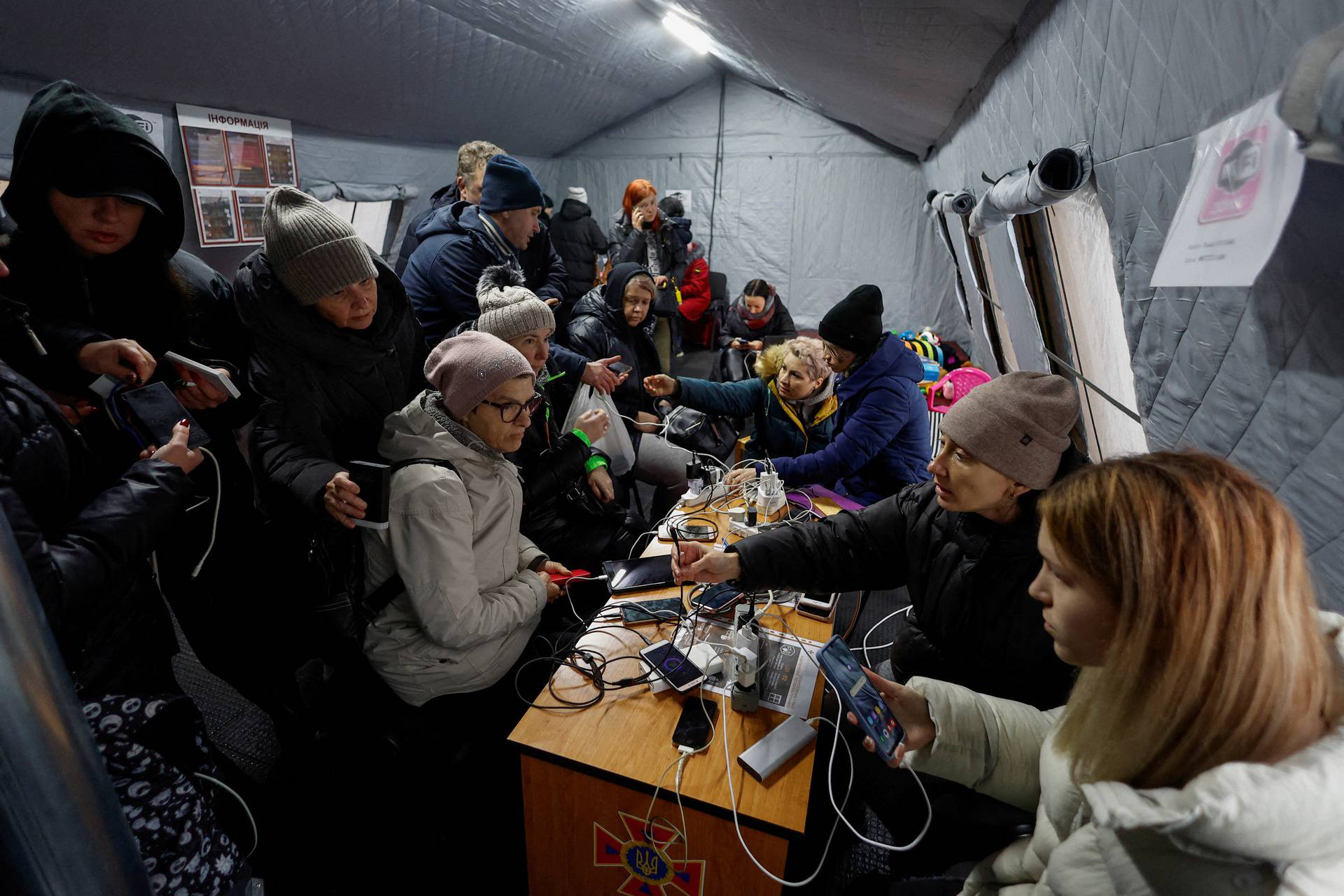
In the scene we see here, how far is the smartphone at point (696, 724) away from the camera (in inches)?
51.4

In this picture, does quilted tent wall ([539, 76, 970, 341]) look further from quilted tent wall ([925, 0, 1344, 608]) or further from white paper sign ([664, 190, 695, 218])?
quilted tent wall ([925, 0, 1344, 608])

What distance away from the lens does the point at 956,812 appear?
50.1 inches

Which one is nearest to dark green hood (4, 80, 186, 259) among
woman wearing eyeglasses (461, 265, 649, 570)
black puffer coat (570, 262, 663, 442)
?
woman wearing eyeglasses (461, 265, 649, 570)

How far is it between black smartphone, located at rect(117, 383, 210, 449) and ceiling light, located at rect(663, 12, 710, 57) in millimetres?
4278

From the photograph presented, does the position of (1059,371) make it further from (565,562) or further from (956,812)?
(565,562)

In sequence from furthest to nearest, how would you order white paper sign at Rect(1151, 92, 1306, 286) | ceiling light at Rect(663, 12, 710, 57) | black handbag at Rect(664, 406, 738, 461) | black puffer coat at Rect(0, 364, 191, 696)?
ceiling light at Rect(663, 12, 710, 57), black handbag at Rect(664, 406, 738, 461), black puffer coat at Rect(0, 364, 191, 696), white paper sign at Rect(1151, 92, 1306, 286)

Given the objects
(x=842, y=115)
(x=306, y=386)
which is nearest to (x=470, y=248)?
(x=306, y=386)

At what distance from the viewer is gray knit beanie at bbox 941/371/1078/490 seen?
132cm

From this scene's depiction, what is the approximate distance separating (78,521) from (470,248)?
1.88 m

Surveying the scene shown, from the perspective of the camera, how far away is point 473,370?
1707 mm

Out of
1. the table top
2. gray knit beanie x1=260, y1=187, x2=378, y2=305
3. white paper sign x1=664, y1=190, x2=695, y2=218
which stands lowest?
the table top

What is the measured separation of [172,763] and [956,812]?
62.1 inches

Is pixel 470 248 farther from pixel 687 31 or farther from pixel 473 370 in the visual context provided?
pixel 687 31

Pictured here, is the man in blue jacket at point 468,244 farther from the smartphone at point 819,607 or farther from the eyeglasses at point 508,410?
the smartphone at point 819,607
